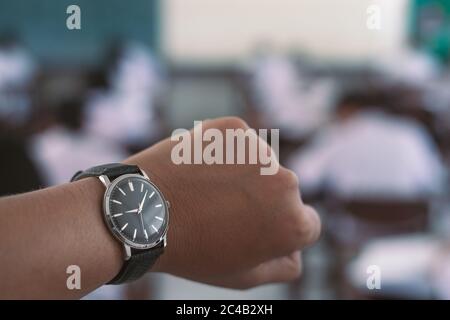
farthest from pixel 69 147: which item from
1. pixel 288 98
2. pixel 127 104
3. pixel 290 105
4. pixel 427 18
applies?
pixel 427 18

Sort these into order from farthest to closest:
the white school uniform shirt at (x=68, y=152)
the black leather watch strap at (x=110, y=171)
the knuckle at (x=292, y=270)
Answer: the white school uniform shirt at (x=68, y=152) < the knuckle at (x=292, y=270) < the black leather watch strap at (x=110, y=171)

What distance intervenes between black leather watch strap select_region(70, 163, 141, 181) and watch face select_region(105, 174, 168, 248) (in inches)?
0.4

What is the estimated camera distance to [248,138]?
32.6 inches

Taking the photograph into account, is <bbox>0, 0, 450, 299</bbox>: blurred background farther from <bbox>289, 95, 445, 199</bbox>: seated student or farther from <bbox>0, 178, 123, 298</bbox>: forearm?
<bbox>0, 178, 123, 298</bbox>: forearm

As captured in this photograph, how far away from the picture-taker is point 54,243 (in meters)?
0.69

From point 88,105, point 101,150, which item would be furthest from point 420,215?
point 88,105

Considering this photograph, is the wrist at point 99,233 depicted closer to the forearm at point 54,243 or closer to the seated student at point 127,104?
the forearm at point 54,243

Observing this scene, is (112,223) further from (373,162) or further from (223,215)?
(373,162)

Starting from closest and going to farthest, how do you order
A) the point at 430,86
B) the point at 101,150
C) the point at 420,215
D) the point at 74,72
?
the point at 420,215 → the point at 101,150 → the point at 430,86 → the point at 74,72

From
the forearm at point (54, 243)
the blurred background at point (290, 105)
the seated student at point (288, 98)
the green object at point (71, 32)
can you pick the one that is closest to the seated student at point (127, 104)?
the blurred background at point (290, 105)

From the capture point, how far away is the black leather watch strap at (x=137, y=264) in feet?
2.44

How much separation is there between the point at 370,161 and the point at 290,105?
1847 mm

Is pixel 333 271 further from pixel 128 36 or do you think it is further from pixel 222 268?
pixel 128 36

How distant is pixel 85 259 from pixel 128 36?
25.6 ft
